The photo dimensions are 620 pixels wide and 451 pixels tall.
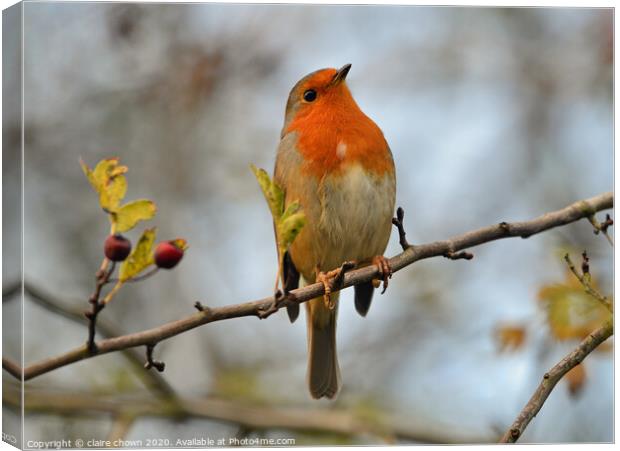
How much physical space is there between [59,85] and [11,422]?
1.42 m

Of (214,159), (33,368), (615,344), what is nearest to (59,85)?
(214,159)

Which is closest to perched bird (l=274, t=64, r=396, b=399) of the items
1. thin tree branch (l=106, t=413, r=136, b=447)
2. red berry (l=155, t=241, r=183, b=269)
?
thin tree branch (l=106, t=413, r=136, b=447)

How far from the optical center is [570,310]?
3990mm

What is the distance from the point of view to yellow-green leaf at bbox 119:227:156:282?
8.29 ft

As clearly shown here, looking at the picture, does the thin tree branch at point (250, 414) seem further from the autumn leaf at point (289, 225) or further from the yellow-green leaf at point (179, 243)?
the autumn leaf at point (289, 225)

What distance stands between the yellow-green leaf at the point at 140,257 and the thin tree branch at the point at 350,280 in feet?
0.59

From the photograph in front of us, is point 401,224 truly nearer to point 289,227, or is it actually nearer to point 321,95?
point 289,227

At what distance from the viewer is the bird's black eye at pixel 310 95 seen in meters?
4.30

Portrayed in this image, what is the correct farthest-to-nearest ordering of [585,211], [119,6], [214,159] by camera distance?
[214,159], [119,6], [585,211]

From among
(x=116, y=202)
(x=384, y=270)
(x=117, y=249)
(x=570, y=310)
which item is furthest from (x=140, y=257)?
(x=570, y=310)

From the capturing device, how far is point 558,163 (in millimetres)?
4371

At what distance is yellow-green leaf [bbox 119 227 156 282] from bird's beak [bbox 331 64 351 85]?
1.91m

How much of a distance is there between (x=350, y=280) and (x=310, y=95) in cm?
129

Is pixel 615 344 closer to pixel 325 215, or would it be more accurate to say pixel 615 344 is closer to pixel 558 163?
pixel 558 163
